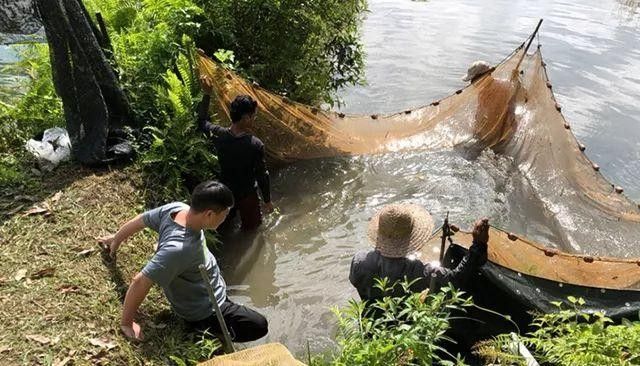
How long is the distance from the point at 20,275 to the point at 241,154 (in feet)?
6.77

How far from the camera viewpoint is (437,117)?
6871 mm

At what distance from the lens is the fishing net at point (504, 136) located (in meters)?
5.32

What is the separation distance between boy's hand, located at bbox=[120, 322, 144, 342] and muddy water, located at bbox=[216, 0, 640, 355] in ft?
4.42

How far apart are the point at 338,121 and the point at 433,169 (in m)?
1.66

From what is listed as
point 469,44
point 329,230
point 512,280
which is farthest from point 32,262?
point 469,44

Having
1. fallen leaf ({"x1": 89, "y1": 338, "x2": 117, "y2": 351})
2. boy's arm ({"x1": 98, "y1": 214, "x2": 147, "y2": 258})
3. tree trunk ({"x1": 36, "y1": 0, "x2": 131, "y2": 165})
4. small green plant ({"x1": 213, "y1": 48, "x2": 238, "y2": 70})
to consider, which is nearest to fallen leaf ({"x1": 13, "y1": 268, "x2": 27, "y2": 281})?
boy's arm ({"x1": 98, "y1": 214, "x2": 147, "y2": 258})

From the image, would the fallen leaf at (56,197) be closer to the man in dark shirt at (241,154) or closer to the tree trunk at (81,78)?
the tree trunk at (81,78)

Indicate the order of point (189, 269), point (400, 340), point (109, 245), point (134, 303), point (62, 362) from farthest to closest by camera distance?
point (109, 245), point (189, 269), point (134, 303), point (62, 362), point (400, 340)

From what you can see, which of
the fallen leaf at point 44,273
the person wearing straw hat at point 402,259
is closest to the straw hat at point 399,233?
the person wearing straw hat at point 402,259

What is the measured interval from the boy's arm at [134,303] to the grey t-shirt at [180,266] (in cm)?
6

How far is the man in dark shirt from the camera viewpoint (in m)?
4.71

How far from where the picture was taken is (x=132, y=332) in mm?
3262

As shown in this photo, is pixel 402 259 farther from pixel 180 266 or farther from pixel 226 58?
pixel 226 58

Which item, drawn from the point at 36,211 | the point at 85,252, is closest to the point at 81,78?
the point at 36,211
